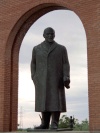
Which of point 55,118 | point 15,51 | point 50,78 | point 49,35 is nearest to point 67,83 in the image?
point 50,78

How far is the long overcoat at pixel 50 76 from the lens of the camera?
568 cm

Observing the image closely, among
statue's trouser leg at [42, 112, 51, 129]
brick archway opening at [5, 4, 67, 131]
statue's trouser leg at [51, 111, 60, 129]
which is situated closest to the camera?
statue's trouser leg at [51, 111, 60, 129]

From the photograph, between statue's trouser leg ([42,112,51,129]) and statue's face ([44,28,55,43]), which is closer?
statue's trouser leg ([42,112,51,129])

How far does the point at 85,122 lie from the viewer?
515 inches

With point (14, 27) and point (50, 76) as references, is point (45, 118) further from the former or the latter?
point (14, 27)

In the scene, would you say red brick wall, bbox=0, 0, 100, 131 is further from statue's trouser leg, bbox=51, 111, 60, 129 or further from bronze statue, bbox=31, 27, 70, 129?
statue's trouser leg, bbox=51, 111, 60, 129

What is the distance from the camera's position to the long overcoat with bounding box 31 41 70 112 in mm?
5680

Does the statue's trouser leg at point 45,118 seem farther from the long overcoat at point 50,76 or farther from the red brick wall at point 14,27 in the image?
the red brick wall at point 14,27

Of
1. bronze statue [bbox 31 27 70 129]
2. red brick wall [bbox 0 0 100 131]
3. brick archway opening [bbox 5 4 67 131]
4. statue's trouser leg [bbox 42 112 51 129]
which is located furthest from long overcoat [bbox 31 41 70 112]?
brick archway opening [bbox 5 4 67 131]

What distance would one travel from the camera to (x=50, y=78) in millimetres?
5754

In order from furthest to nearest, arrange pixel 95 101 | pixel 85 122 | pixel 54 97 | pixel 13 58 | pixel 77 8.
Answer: pixel 85 122 → pixel 13 58 → pixel 77 8 → pixel 95 101 → pixel 54 97

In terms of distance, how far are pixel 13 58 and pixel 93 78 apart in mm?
2282

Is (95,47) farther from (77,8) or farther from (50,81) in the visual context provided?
(50,81)

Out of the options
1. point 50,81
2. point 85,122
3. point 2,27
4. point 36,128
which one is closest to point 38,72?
point 50,81
